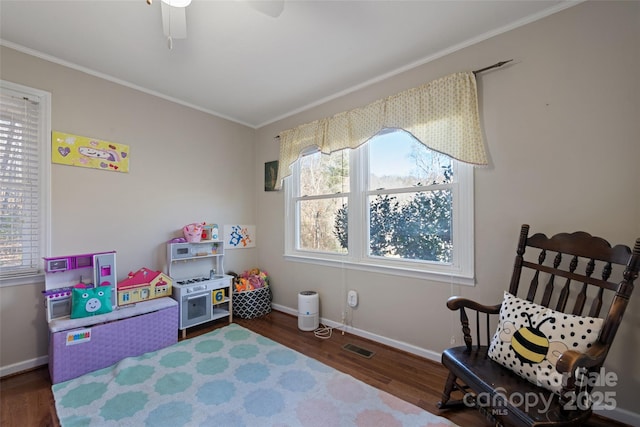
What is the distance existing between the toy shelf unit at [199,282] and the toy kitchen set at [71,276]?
0.55 metres

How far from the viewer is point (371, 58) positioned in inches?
87.7

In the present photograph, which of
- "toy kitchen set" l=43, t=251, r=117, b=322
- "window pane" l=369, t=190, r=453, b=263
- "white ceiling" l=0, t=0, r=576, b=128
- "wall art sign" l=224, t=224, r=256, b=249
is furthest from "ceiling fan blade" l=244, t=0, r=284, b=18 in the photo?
"wall art sign" l=224, t=224, r=256, b=249

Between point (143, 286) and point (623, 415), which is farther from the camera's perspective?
point (143, 286)

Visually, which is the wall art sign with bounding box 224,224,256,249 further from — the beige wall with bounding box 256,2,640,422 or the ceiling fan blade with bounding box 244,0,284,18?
the ceiling fan blade with bounding box 244,0,284,18

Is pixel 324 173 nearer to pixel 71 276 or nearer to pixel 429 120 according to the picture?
pixel 429 120

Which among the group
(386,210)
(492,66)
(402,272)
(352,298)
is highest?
(492,66)

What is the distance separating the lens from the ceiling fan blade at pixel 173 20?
1398 mm

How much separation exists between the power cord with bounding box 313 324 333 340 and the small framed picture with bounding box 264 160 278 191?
1.82 meters

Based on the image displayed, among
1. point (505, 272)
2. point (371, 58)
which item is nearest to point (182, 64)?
point (371, 58)

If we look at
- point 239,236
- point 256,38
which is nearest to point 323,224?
point 239,236

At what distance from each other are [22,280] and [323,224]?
8.64 feet

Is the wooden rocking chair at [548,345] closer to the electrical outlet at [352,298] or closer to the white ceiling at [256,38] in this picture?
the electrical outlet at [352,298]

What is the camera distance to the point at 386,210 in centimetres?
258

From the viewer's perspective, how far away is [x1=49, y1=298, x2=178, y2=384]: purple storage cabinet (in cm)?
192
